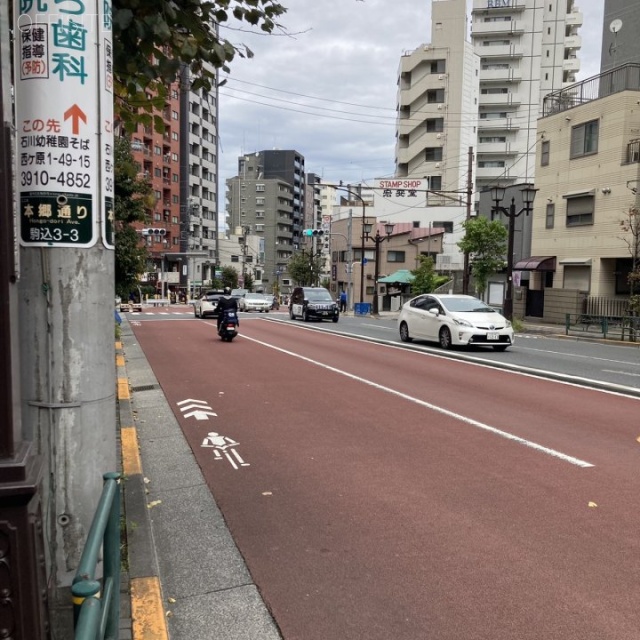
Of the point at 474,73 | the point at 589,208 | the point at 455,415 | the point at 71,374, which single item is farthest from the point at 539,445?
the point at 474,73

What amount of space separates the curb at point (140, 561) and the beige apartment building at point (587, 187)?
25.9 metres

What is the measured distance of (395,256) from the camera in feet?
207

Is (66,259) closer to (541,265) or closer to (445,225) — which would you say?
(541,265)

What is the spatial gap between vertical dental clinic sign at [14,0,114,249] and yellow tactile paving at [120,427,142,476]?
3420 millimetres

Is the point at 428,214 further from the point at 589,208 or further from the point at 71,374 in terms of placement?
the point at 71,374

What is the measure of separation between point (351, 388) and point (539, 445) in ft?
13.8

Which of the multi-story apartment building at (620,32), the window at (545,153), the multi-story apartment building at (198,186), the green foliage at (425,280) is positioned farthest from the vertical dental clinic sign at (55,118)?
the multi-story apartment building at (198,186)

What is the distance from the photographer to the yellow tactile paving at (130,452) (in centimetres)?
548

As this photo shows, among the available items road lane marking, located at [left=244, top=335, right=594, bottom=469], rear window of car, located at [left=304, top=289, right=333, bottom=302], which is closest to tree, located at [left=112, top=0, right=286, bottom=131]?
road lane marking, located at [left=244, top=335, right=594, bottom=469]

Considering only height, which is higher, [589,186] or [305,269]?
[589,186]

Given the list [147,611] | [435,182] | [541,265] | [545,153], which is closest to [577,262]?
[541,265]

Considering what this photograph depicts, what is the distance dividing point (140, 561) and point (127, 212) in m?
14.2

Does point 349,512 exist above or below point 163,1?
below

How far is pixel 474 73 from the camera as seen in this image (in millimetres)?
69062
